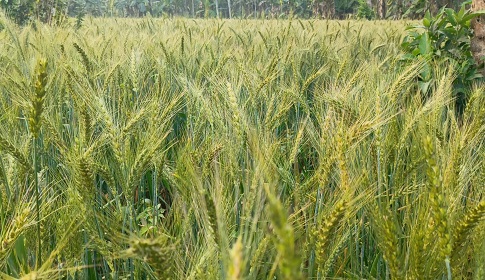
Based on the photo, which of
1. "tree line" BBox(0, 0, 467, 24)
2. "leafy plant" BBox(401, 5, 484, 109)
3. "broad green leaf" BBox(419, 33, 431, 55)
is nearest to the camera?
"leafy plant" BBox(401, 5, 484, 109)

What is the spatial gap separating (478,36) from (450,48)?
Result: 38cm

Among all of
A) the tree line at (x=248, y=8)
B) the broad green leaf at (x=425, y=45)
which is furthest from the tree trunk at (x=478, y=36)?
the tree line at (x=248, y=8)

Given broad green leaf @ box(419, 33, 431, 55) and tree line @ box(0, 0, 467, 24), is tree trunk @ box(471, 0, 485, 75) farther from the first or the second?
tree line @ box(0, 0, 467, 24)

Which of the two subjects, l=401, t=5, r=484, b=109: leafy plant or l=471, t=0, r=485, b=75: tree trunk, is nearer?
l=471, t=0, r=485, b=75: tree trunk

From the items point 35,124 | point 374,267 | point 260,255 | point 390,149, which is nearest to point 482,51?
point 390,149

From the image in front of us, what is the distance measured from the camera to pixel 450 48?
2.90 m

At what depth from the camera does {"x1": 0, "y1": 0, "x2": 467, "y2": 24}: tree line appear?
6.16 m

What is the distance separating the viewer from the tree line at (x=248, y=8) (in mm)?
6163

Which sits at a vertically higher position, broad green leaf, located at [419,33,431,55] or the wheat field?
broad green leaf, located at [419,33,431,55]

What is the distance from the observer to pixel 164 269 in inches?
22.9

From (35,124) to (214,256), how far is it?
1.14 ft

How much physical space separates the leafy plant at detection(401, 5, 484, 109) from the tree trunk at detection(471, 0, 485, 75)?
3.2 inches

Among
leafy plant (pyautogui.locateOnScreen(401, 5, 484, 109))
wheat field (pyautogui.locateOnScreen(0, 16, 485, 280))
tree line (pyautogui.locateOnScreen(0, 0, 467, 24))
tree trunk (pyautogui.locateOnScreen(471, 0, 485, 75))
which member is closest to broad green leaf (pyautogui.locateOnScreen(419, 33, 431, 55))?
leafy plant (pyautogui.locateOnScreen(401, 5, 484, 109))

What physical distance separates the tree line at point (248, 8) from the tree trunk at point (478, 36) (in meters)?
2.38
